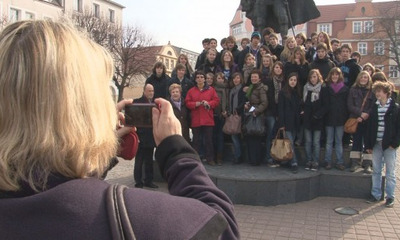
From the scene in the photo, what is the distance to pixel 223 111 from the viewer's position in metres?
7.98

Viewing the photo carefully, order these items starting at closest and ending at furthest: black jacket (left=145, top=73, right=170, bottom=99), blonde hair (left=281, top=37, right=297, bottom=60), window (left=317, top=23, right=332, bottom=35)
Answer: blonde hair (left=281, top=37, right=297, bottom=60)
black jacket (left=145, top=73, right=170, bottom=99)
window (left=317, top=23, right=332, bottom=35)

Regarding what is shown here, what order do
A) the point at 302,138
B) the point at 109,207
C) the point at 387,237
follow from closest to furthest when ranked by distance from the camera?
1. the point at 109,207
2. the point at 387,237
3. the point at 302,138

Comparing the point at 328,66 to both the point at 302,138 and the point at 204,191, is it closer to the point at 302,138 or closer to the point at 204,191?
the point at 302,138

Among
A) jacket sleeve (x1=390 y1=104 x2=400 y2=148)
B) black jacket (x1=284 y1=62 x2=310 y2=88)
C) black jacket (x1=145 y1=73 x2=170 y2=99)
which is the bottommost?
jacket sleeve (x1=390 y1=104 x2=400 y2=148)

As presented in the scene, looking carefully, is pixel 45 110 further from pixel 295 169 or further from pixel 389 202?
pixel 389 202

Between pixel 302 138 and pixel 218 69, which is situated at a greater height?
pixel 218 69

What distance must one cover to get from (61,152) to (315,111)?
22.4ft

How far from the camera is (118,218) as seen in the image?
91cm

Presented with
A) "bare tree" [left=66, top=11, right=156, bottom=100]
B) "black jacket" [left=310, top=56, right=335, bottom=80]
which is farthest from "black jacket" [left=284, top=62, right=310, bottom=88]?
"bare tree" [left=66, top=11, right=156, bottom=100]

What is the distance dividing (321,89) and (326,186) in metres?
1.92

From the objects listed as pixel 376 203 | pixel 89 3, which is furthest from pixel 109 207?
pixel 89 3

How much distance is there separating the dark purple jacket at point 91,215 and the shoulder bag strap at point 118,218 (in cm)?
1

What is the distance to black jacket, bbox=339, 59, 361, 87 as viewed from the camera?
822 cm

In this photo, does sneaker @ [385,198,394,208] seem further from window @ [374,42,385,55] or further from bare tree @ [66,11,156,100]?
window @ [374,42,385,55]
